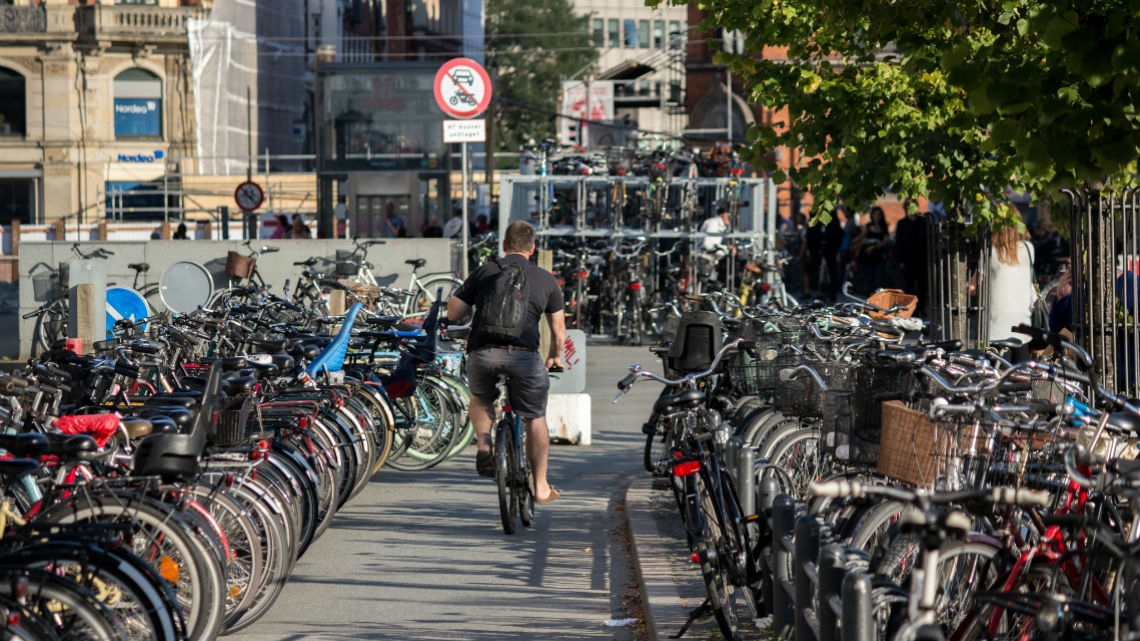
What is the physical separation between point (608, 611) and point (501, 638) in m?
0.75

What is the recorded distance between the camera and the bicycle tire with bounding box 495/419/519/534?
9.14m

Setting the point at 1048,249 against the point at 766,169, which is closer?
the point at 766,169

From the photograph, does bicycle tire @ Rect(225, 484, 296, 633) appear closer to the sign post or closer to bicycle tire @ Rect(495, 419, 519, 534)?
bicycle tire @ Rect(495, 419, 519, 534)

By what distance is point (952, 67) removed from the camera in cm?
549

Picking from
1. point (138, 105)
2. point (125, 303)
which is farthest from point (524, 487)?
point (138, 105)

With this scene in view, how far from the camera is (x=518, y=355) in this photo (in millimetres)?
9344

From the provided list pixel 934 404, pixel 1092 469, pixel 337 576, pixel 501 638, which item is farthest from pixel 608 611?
pixel 1092 469

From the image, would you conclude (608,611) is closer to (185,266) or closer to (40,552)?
(40,552)

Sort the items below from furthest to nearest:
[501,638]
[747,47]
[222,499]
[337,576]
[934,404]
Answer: [747,47]
[337,576]
[501,638]
[222,499]
[934,404]

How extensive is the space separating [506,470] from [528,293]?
1.00 m

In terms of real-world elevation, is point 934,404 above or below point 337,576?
above

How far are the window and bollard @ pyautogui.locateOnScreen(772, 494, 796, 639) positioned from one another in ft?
393

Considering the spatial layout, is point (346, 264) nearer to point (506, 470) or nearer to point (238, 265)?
point (238, 265)

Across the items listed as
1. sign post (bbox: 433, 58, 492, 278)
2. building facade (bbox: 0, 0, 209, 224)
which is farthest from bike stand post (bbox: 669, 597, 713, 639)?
building facade (bbox: 0, 0, 209, 224)
